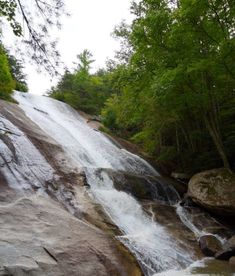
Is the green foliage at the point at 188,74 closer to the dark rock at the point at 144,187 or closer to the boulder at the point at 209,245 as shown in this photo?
the dark rock at the point at 144,187

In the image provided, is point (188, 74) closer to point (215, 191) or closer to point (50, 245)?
point (215, 191)

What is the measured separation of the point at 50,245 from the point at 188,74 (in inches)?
332

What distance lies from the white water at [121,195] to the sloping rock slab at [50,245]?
1.40m

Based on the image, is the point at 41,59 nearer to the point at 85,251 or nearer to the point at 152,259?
the point at 85,251

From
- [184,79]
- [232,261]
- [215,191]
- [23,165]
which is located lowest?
[232,261]

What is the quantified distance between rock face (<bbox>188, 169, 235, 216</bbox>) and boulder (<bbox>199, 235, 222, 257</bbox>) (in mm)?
1943

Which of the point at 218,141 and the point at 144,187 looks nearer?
the point at 144,187

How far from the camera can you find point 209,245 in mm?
8992

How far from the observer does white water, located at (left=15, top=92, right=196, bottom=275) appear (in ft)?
25.8

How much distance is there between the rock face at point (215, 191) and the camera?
37.0ft

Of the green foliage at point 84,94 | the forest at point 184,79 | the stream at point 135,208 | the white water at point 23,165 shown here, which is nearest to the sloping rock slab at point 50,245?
the white water at point 23,165

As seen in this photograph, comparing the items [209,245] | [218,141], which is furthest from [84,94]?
[209,245]

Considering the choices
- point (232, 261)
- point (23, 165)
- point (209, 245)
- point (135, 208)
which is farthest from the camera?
point (135, 208)

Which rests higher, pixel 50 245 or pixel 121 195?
pixel 121 195
